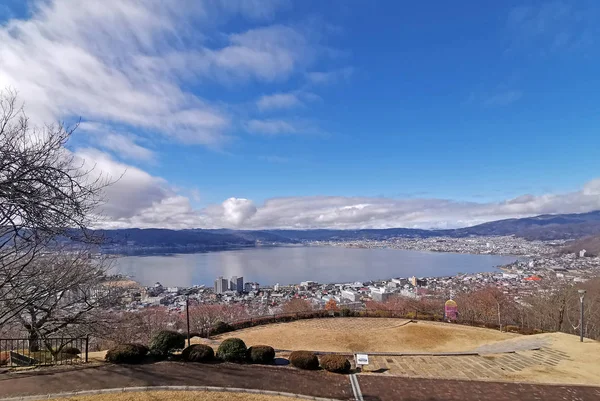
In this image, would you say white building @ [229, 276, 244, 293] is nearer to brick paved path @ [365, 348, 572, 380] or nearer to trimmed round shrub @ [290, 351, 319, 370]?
brick paved path @ [365, 348, 572, 380]

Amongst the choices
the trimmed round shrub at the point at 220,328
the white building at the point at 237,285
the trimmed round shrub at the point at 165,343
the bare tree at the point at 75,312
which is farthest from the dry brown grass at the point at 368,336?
the white building at the point at 237,285

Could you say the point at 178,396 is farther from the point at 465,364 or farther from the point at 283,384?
the point at 465,364

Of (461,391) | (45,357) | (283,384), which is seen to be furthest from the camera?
(45,357)

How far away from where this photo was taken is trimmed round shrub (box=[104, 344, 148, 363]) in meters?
9.32

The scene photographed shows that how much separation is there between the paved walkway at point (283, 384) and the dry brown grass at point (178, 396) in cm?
53

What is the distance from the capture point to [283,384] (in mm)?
8320

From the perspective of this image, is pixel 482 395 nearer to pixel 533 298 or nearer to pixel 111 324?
pixel 111 324

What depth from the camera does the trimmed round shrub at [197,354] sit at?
9766 millimetres

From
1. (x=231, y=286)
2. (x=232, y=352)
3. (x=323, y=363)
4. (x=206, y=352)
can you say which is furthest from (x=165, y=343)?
(x=231, y=286)

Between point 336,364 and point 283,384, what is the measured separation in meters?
1.92

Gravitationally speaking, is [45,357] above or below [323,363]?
above

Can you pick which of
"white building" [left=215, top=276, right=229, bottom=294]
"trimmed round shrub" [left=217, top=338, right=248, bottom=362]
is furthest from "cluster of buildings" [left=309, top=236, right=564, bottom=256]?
"trimmed round shrub" [left=217, top=338, right=248, bottom=362]

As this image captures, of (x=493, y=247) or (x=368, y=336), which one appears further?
(x=493, y=247)

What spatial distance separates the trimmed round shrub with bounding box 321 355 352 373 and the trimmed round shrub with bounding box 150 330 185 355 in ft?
15.6
